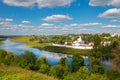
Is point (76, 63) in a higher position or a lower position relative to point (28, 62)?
lower

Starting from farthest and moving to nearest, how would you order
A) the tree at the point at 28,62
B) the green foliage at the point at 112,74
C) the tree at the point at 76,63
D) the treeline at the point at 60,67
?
the tree at the point at 76,63 → the tree at the point at 28,62 → the green foliage at the point at 112,74 → the treeline at the point at 60,67

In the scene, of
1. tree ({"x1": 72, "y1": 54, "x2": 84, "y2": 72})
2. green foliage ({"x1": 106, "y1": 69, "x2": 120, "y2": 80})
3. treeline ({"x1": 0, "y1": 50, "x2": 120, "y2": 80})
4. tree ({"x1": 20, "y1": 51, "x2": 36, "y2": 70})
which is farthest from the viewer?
tree ({"x1": 72, "y1": 54, "x2": 84, "y2": 72})

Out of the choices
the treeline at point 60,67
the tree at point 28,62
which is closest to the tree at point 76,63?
the treeline at point 60,67

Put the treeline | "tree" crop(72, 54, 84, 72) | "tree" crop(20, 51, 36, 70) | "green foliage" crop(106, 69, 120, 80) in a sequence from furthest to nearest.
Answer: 1. "tree" crop(72, 54, 84, 72)
2. "tree" crop(20, 51, 36, 70)
3. "green foliage" crop(106, 69, 120, 80)
4. the treeline

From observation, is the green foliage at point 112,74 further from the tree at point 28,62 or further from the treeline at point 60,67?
the tree at point 28,62

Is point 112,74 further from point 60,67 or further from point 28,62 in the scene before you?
point 28,62

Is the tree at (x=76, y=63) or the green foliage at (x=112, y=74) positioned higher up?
the tree at (x=76, y=63)

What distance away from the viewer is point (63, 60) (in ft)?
162

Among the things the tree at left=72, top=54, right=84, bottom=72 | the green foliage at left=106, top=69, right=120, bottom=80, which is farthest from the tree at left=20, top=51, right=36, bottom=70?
the green foliage at left=106, top=69, right=120, bottom=80

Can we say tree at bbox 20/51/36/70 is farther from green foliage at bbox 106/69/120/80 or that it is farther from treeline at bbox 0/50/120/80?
green foliage at bbox 106/69/120/80

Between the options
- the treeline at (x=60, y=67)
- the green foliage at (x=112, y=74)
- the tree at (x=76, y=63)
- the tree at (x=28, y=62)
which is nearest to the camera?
the treeline at (x=60, y=67)

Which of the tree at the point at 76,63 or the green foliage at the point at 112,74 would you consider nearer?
the green foliage at the point at 112,74

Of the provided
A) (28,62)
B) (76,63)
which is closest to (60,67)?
(28,62)

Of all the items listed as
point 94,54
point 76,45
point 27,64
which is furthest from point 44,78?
point 76,45
